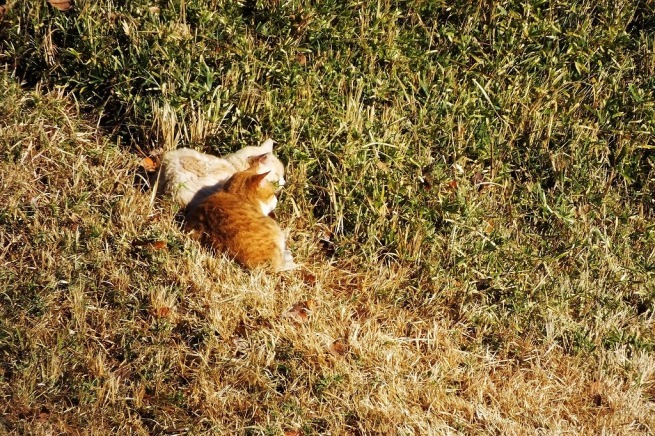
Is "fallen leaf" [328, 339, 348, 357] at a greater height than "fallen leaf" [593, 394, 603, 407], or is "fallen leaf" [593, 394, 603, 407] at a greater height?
"fallen leaf" [328, 339, 348, 357]

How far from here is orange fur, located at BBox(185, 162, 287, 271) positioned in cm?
561

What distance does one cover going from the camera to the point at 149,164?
20.4ft

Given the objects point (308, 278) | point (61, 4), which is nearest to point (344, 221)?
point (308, 278)

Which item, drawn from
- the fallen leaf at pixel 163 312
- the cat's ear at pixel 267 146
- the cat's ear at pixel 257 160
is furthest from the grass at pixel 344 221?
the cat's ear at pixel 257 160

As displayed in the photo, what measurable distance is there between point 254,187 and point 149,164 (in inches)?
34.1

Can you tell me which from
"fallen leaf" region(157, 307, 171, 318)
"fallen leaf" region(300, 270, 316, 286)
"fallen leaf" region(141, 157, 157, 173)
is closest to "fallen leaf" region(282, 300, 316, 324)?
"fallen leaf" region(300, 270, 316, 286)

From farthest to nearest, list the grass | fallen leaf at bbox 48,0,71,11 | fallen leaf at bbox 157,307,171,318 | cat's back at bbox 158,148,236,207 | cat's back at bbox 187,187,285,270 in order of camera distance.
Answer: fallen leaf at bbox 48,0,71,11 → cat's back at bbox 158,148,236,207 → cat's back at bbox 187,187,285,270 → fallen leaf at bbox 157,307,171,318 → the grass

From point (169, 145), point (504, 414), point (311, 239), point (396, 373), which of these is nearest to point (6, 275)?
point (169, 145)

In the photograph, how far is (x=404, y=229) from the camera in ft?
20.0

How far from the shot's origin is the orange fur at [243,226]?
561 centimetres

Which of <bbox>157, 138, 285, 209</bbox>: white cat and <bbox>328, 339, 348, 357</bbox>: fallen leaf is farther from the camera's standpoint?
<bbox>157, 138, 285, 209</bbox>: white cat

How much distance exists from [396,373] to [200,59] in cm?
276

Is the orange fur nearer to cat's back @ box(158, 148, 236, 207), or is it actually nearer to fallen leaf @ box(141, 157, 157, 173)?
cat's back @ box(158, 148, 236, 207)

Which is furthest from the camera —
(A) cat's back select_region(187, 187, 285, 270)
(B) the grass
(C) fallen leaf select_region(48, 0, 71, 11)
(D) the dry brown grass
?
(C) fallen leaf select_region(48, 0, 71, 11)
